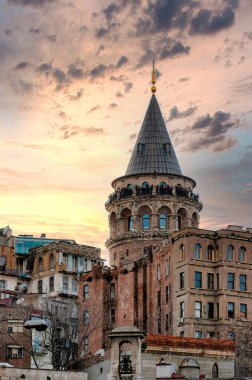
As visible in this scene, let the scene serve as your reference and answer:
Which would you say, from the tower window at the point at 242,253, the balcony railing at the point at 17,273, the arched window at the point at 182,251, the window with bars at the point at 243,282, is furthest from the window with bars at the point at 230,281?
the balcony railing at the point at 17,273

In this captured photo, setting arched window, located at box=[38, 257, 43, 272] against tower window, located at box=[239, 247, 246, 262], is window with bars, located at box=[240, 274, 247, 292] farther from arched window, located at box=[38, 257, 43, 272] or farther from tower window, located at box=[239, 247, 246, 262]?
arched window, located at box=[38, 257, 43, 272]

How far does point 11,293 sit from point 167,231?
21.3m

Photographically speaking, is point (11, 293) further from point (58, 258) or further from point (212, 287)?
point (212, 287)

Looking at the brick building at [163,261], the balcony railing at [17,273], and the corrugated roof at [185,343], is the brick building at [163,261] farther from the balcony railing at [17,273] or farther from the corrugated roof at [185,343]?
the corrugated roof at [185,343]

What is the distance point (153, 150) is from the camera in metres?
140

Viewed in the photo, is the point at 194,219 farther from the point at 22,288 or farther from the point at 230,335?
the point at 230,335

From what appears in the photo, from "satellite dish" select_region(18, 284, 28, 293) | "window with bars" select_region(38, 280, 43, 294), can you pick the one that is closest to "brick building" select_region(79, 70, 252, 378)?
"window with bars" select_region(38, 280, 43, 294)

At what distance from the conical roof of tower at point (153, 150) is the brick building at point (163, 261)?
0.43 ft

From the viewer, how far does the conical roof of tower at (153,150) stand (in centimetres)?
13750

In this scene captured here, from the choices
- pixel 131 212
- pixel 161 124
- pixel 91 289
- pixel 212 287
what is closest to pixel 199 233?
pixel 212 287

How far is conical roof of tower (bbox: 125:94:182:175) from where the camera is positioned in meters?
138

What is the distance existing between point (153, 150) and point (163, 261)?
32.8 m

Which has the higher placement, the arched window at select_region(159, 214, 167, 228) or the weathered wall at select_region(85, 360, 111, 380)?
the arched window at select_region(159, 214, 167, 228)

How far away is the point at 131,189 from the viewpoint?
13500 centimetres
